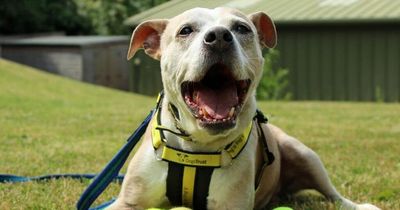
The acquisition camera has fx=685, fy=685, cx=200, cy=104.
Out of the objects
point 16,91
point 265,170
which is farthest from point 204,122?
point 16,91

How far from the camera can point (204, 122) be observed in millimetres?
3678

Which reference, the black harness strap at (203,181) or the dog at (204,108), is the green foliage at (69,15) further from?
the black harness strap at (203,181)

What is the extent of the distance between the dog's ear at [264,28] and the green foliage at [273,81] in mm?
16520

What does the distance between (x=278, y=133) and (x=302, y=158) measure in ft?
0.87

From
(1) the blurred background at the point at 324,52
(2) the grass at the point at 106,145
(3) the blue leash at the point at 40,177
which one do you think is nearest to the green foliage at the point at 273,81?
(1) the blurred background at the point at 324,52

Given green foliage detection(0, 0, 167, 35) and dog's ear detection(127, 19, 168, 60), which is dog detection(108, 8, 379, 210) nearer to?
dog's ear detection(127, 19, 168, 60)

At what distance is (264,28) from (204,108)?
90 cm

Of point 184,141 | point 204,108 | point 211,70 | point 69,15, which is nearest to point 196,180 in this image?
point 184,141

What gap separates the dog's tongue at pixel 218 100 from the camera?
3.70 metres

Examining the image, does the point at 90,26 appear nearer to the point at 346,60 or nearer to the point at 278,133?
the point at 346,60

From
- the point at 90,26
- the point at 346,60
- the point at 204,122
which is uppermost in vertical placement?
the point at 204,122

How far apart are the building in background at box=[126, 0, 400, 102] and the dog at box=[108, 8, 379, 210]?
53.6 ft

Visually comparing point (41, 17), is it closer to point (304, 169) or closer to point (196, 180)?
point (304, 169)

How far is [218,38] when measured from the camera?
11.9 feet
